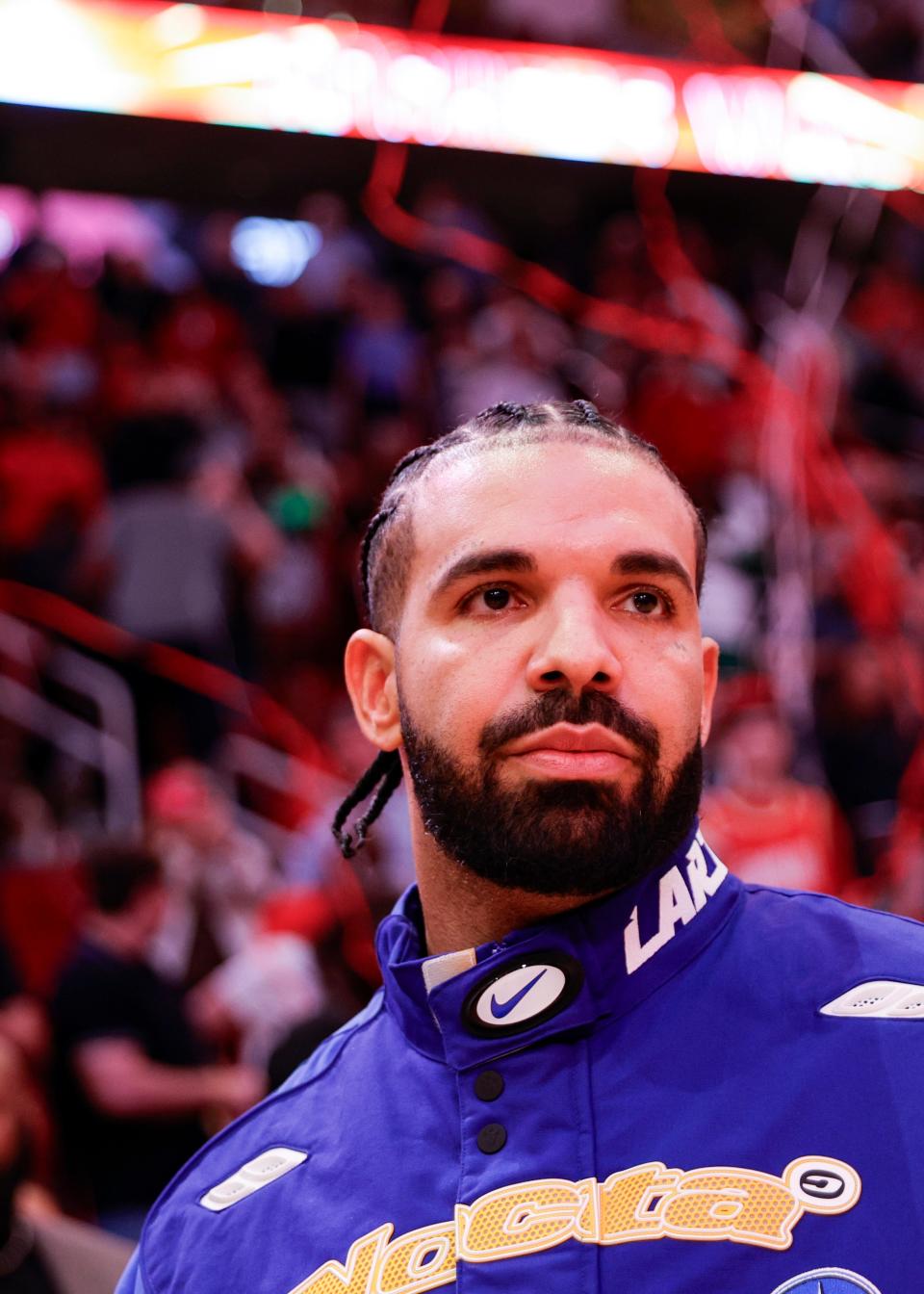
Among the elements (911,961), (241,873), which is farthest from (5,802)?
(911,961)

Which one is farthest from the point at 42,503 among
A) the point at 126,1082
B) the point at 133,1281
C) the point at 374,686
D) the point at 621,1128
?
the point at 621,1128

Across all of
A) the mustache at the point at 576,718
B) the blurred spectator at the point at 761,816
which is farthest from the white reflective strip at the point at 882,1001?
the blurred spectator at the point at 761,816

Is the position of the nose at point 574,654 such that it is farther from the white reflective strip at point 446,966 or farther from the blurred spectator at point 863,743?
the blurred spectator at point 863,743

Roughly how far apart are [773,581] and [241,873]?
2.82m

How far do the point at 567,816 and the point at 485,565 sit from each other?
0.71 feet

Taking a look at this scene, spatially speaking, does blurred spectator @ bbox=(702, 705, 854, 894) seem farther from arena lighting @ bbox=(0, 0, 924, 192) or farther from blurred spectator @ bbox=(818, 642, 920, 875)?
arena lighting @ bbox=(0, 0, 924, 192)

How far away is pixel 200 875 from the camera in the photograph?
4.48m

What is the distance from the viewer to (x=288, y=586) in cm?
596

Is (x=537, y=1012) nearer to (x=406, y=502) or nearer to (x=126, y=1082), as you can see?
(x=406, y=502)

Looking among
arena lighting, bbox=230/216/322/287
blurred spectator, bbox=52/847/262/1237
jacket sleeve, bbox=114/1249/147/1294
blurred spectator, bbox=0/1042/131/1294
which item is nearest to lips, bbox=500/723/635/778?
jacket sleeve, bbox=114/1249/147/1294

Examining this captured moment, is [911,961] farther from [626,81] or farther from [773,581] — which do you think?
[626,81]

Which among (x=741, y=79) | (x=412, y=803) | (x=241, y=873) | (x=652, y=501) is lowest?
(x=241, y=873)

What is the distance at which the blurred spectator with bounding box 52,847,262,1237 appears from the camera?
3.05m

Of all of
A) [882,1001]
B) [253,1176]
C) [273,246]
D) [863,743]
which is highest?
[273,246]
